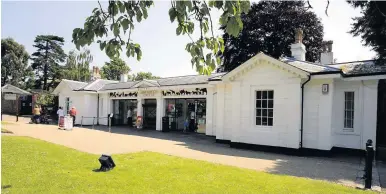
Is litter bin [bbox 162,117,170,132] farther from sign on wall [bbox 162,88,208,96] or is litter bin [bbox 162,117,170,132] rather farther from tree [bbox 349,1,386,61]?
tree [bbox 349,1,386,61]

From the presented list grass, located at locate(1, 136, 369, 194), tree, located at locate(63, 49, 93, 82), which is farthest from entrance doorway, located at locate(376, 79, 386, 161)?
tree, located at locate(63, 49, 93, 82)

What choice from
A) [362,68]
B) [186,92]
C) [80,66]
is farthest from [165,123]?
[80,66]

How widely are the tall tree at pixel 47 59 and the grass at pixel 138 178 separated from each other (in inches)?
1982

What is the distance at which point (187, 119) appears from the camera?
852 inches

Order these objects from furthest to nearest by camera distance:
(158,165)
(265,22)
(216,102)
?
(265,22) → (216,102) → (158,165)

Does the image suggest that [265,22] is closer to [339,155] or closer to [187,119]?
[187,119]

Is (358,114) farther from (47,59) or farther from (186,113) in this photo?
(47,59)

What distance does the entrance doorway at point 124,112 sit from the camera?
81.3ft

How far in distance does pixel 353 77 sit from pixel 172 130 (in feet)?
42.7

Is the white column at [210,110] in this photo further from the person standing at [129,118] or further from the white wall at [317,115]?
the person standing at [129,118]

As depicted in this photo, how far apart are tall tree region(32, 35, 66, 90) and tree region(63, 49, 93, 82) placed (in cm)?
356

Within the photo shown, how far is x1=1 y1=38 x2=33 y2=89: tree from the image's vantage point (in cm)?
5412

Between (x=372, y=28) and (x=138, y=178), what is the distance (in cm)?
953

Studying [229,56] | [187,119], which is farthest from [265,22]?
[187,119]
